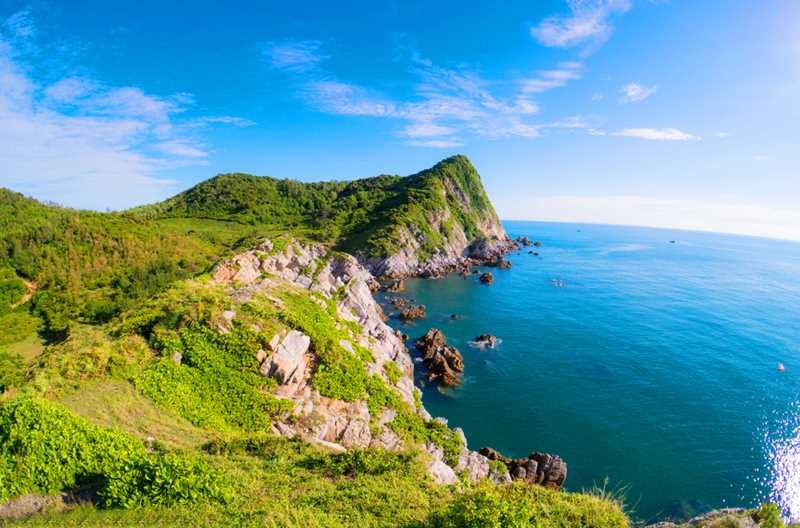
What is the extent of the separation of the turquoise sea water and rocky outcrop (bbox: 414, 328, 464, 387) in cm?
152

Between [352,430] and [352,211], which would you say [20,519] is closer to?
[352,430]

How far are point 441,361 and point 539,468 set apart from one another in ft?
54.3

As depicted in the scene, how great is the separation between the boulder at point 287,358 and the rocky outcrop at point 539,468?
57.2 feet

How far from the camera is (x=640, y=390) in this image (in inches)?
1617

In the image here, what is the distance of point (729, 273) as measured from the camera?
4872 inches

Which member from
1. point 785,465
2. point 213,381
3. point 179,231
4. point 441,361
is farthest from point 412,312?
point 179,231

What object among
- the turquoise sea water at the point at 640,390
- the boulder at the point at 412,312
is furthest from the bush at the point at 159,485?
the boulder at the point at 412,312

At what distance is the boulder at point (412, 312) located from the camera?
62.1 m

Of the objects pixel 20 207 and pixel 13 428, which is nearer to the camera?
pixel 13 428

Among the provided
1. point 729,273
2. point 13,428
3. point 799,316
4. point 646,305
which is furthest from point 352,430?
point 729,273

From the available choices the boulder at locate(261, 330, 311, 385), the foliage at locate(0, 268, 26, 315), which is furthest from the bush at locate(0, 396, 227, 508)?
the foliage at locate(0, 268, 26, 315)

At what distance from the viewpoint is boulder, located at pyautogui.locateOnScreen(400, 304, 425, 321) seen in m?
62.1

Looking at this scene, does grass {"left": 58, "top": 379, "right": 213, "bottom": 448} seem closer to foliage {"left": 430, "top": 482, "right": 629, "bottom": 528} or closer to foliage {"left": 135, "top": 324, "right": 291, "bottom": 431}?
foliage {"left": 135, "top": 324, "right": 291, "bottom": 431}

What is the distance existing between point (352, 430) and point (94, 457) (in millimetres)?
14436
